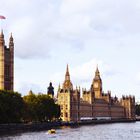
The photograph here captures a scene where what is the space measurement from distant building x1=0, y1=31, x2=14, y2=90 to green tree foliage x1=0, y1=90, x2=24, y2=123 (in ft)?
157

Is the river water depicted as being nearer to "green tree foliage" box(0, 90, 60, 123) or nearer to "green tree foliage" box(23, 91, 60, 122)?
"green tree foliage" box(0, 90, 60, 123)

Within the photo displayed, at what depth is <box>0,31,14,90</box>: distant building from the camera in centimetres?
17375

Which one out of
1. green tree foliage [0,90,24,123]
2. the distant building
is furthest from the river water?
the distant building

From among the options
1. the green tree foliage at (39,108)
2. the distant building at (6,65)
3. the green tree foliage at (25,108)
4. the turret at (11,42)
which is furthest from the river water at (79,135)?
the turret at (11,42)

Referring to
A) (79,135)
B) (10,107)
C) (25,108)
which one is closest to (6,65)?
(25,108)

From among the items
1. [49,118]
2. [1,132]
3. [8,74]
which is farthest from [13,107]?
[8,74]

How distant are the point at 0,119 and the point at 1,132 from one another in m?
11.0

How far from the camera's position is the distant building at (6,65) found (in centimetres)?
17375

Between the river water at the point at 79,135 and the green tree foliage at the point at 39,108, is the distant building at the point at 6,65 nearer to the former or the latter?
the green tree foliage at the point at 39,108

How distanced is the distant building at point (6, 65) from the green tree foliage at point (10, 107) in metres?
48.0

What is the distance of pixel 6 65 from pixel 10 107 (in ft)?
195

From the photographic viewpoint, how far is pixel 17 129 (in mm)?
116562

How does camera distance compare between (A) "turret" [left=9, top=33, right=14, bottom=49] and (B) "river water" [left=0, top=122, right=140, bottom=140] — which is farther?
(A) "turret" [left=9, top=33, right=14, bottom=49]

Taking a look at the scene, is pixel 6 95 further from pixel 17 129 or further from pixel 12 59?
pixel 12 59
